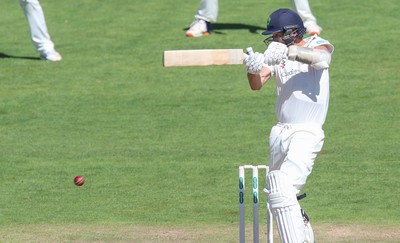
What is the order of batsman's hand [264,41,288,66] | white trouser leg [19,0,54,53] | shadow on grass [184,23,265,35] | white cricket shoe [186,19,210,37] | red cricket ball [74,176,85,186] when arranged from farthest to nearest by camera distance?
1. shadow on grass [184,23,265,35]
2. white cricket shoe [186,19,210,37]
3. white trouser leg [19,0,54,53]
4. red cricket ball [74,176,85,186]
5. batsman's hand [264,41,288,66]

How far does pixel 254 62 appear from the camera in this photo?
29.8ft

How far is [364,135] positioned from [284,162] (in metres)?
5.26

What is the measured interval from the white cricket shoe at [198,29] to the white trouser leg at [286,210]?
30.4 feet

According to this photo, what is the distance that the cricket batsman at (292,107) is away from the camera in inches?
355

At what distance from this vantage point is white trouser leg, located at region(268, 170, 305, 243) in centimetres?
900

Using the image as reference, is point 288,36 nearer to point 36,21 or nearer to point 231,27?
point 36,21

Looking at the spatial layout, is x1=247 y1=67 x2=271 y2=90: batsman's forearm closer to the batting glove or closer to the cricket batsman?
the cricket batsman

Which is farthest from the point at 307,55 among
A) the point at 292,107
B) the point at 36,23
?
the point at 36,23

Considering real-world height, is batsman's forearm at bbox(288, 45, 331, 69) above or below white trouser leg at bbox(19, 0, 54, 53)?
above

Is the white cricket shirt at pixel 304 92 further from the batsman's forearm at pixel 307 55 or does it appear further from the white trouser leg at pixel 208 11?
the white trouser leg at pixel 208 11

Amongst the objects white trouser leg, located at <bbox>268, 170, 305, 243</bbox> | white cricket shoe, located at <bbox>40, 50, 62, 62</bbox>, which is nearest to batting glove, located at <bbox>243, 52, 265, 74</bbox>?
white trouser leg, located at <bbox>268, 170, 305, 243</bbox>

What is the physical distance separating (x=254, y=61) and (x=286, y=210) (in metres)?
1.19

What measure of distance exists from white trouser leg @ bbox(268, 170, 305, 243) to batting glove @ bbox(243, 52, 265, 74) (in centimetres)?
87

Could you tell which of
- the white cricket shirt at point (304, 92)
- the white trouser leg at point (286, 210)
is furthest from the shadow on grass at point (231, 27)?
the white trouser leg at point (286, 210)
